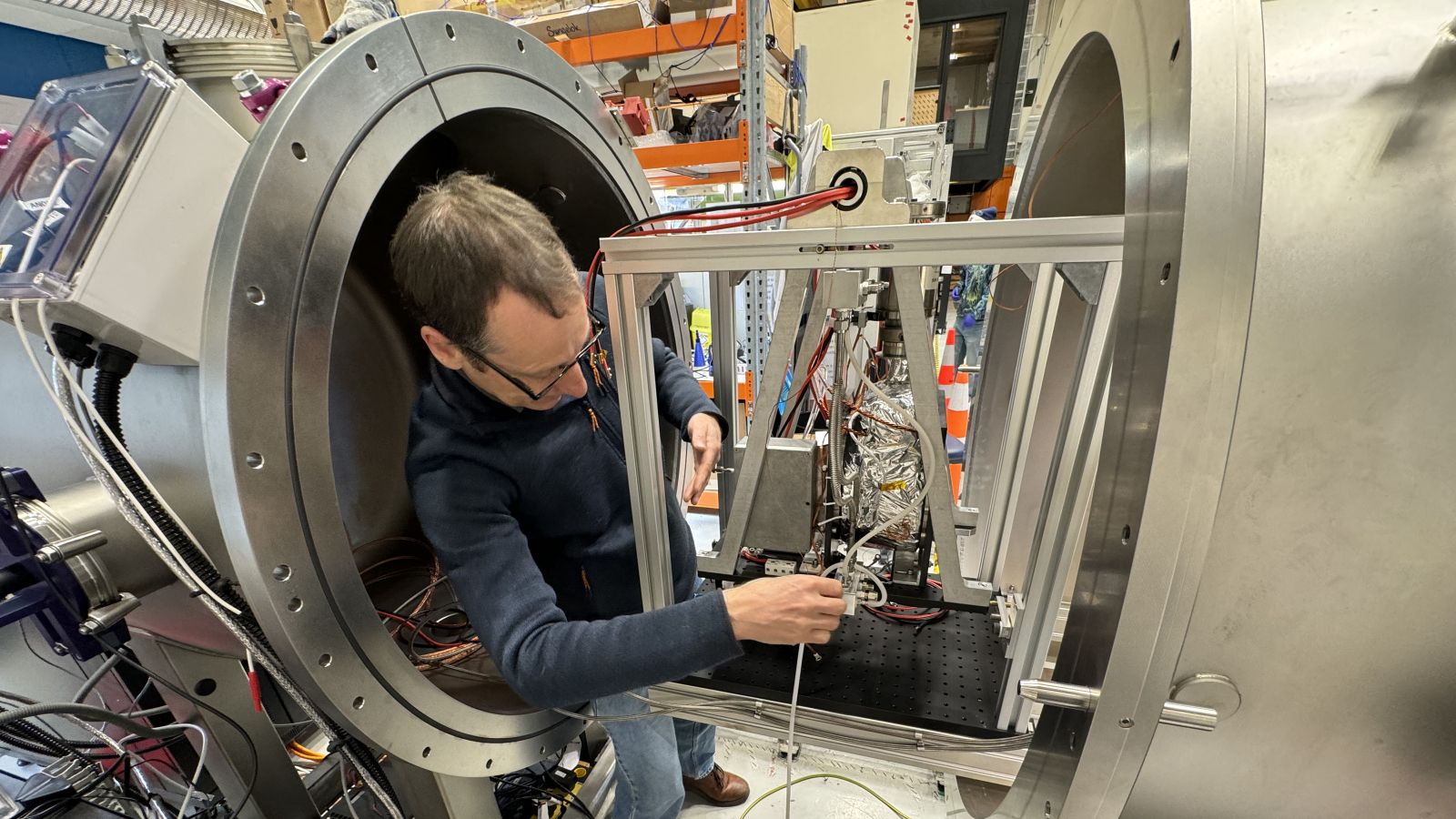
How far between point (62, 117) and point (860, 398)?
100 cm

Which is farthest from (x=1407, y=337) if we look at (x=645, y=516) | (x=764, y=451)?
(x=645, y=516)

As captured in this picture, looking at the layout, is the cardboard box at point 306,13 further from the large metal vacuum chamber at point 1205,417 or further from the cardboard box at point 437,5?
the cardboard box at point 437,5

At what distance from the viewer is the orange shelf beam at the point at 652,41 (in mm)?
1338

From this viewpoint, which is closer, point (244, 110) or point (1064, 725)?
point (1064, 725)

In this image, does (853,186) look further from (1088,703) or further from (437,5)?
(437,5)

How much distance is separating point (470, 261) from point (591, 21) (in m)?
1.19

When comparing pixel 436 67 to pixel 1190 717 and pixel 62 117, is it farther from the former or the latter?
pixel 1190 717

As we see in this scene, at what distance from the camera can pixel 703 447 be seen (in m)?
0.94

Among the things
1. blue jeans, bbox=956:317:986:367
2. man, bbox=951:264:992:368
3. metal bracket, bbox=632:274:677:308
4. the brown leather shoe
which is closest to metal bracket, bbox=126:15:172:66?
metal bracket, bbox=632:274:677:308

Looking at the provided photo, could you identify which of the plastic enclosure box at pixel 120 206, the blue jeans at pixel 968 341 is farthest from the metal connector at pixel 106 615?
the blue jeans at pixel 968 341

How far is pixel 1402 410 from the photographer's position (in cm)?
36

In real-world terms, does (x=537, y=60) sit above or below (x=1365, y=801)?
above

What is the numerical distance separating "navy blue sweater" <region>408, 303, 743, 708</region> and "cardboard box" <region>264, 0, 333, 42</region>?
63 centimetres

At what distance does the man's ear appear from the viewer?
0.64m
